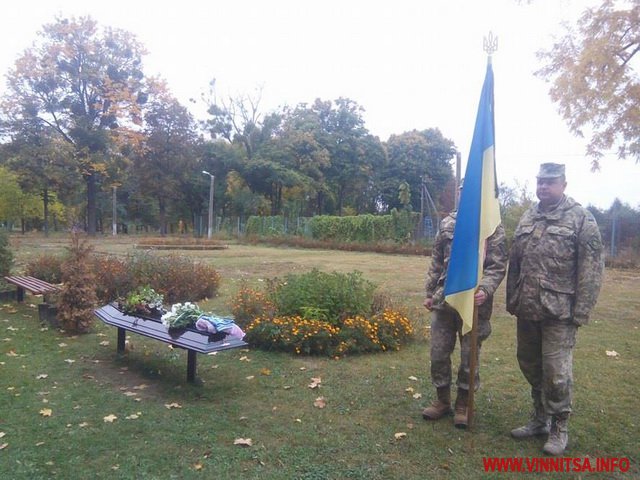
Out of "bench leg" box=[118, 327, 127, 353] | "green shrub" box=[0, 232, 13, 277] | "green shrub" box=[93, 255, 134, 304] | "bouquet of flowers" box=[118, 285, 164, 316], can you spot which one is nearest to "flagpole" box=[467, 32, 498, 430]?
"bouquet of flowers" box=[118, 285, 164, 316]

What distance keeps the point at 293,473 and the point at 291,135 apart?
143ft

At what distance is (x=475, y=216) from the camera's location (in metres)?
3.78

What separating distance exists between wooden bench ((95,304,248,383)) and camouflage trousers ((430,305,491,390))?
6.06ft

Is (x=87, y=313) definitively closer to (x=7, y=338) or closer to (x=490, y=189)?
(x=7, y=338)

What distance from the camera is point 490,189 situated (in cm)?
385

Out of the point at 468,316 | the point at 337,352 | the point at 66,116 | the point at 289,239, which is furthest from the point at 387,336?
the point at 66,116

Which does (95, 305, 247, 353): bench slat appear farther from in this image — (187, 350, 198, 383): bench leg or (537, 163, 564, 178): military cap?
(537, 163, 564, 178): military cap

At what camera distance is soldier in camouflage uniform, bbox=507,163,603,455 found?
342cm

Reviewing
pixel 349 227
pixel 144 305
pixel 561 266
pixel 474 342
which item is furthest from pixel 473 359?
pixel 349 227

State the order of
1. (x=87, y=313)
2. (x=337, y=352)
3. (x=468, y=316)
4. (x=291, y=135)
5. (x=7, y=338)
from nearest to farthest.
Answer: (x=468, y=316)
(x=337, y=352)
(x=7, y=338)
(x=87, y=313)
(x=291, y=135)

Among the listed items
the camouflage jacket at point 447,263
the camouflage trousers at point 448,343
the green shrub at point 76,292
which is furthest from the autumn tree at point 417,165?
the camouflage trousers at point 448,343

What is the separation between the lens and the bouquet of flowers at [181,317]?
4.96 m

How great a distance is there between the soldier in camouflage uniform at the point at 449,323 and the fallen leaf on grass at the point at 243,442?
146cm

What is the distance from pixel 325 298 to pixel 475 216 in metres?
3.02
